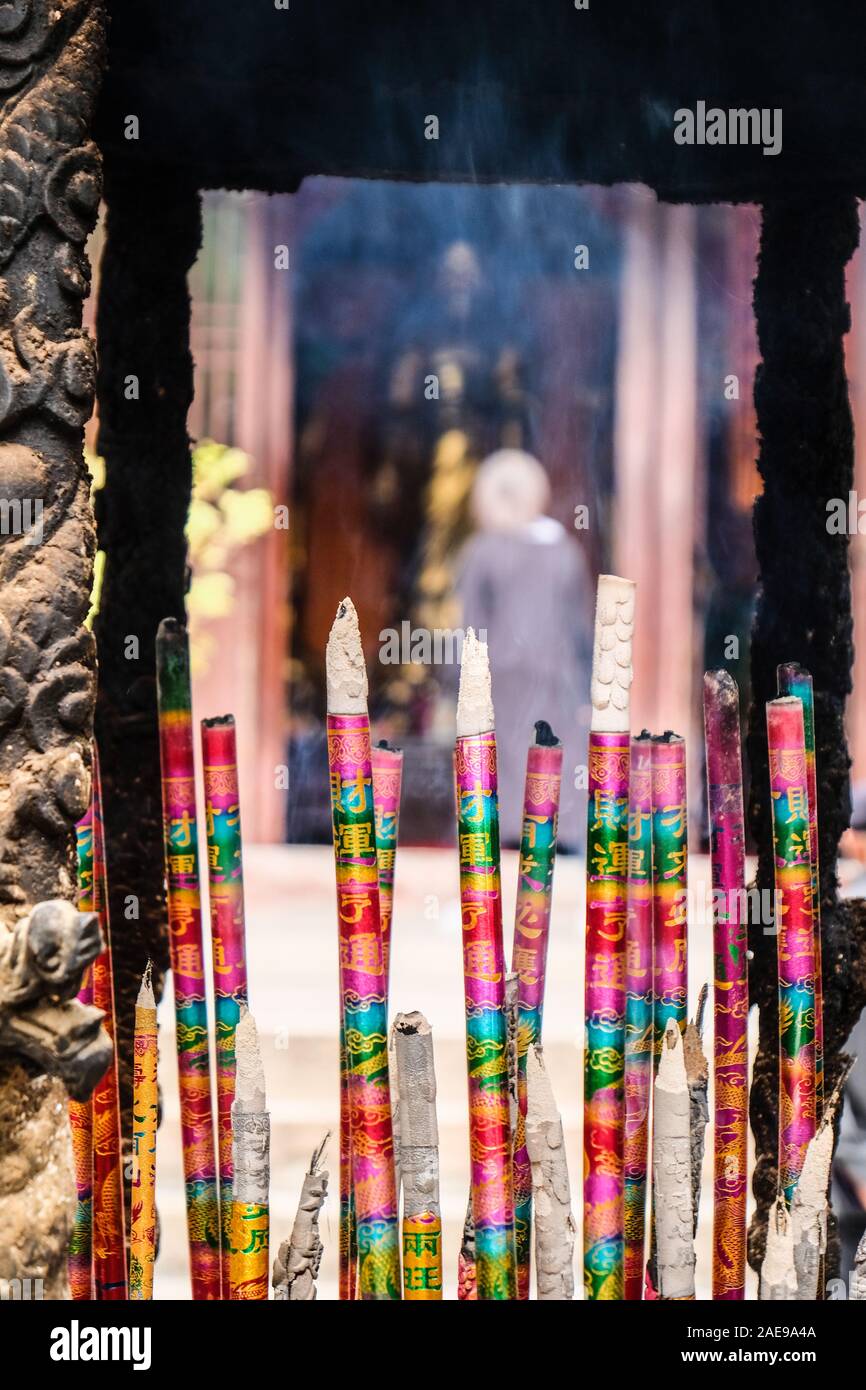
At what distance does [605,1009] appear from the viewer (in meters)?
1.31

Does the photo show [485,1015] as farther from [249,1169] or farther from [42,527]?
[42,527]

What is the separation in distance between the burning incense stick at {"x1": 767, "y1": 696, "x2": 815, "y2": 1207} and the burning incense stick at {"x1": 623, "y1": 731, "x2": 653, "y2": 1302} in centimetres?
13

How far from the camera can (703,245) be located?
2.32 m

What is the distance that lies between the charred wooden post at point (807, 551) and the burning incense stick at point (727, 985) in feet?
1.67

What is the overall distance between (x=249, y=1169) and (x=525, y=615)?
1556 mm

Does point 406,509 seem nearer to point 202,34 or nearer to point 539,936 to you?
point 202,34

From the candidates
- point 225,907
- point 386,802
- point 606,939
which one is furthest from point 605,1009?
point 225,907

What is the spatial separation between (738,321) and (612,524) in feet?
1.60

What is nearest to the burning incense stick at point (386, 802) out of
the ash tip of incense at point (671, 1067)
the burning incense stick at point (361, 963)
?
the burning incense stick at point (361, 963)

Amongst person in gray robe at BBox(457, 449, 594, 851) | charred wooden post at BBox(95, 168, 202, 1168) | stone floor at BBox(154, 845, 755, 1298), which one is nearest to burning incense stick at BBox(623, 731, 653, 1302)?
charred wooden post at BBox(95, 168, 202, 1168)

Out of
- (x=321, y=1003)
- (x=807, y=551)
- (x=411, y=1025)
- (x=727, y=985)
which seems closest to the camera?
(x=411, y=1025)

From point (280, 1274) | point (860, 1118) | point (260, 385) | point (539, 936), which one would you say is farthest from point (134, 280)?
point (860, 1118)

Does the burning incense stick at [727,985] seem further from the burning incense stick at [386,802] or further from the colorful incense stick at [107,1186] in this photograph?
the colorful incense stick at [107,1186]

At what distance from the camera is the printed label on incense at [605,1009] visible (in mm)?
1283
